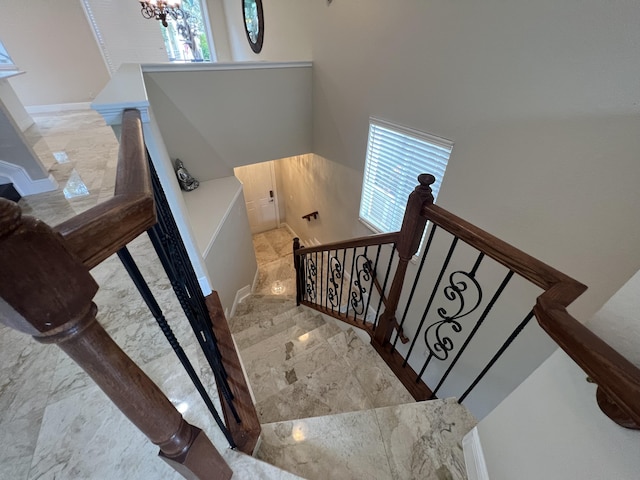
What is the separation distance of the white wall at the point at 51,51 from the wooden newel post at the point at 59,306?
8.16 meters

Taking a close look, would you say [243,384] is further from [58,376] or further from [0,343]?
[0,343]

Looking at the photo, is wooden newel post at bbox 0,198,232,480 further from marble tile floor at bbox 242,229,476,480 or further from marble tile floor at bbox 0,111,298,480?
marble tile floor at bbox 242,229,476,480

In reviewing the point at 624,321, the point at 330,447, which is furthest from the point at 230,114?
the point at 624,321

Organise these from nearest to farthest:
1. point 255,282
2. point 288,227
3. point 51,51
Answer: point 255,282
point 51,51
point 288,227

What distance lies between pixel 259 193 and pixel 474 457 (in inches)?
239

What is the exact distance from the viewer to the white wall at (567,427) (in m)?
0.59

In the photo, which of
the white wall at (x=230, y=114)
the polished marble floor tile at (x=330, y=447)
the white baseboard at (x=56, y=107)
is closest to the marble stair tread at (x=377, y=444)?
the polished marble floor tile at (x=330, y=447)

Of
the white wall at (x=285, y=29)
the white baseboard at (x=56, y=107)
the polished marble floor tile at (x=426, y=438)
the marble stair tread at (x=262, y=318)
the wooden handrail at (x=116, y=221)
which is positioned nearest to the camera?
the wooden handrail at (x=116, y=221)

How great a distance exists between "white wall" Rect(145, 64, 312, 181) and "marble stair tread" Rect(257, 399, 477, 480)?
3.63 metres

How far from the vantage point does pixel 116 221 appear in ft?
1.48

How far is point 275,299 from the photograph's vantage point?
13.9 feet

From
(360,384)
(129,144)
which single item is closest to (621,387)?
(129,144)

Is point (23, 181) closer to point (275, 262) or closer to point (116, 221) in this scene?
point (116, 221)

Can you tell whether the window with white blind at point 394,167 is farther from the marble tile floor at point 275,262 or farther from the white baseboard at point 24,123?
the white baseboard at point 24,123
